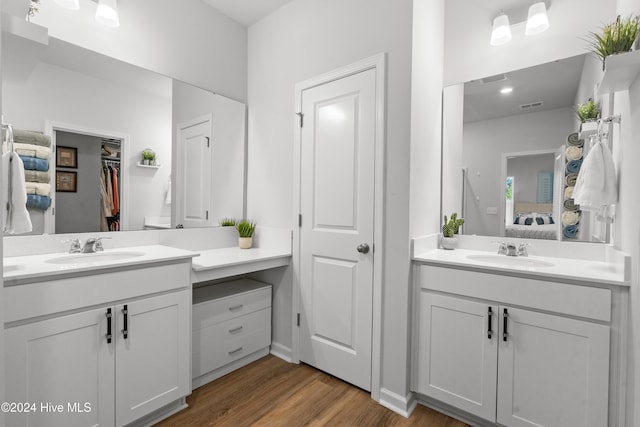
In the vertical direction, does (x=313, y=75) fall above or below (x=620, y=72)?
above

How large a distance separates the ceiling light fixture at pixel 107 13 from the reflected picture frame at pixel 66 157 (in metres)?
0.80

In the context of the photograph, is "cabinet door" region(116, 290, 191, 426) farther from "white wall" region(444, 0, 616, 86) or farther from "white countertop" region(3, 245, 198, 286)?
"white wall" region(444, 0, 616, 86)

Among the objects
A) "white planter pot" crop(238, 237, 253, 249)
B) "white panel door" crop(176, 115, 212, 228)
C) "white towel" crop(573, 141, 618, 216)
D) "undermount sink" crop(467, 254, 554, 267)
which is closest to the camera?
"white towel" crop(573, 141, 618, 216)

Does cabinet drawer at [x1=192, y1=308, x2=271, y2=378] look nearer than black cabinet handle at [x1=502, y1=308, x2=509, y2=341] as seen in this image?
No

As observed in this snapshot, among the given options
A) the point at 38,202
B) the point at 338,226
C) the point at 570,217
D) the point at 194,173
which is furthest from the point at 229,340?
the point at 570,217

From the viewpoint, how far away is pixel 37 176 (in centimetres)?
172

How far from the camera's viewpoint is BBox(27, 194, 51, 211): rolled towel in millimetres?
1703

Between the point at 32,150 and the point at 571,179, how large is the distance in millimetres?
3068

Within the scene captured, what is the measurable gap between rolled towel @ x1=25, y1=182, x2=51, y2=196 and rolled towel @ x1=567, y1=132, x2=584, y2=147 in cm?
305

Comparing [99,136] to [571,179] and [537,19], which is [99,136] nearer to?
[537,19]

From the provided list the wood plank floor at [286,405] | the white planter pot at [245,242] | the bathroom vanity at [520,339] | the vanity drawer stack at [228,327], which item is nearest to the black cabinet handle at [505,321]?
the bathroom vanity at [520,339]

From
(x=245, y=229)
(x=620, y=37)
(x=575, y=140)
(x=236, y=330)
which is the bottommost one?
(x=236, y=330)

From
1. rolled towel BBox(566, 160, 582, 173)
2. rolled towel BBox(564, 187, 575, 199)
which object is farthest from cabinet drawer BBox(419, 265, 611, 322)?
rolled towel BBox(566, 160, 582, 173)

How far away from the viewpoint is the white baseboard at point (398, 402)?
1.82 m
